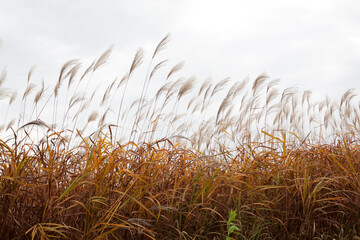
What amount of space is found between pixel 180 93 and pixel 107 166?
1.42 meters

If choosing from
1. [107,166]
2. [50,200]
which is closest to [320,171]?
[107,166]

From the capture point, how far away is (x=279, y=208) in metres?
2.60

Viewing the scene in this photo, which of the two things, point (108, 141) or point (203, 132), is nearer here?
point (108, 141)

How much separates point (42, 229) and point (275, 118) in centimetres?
361

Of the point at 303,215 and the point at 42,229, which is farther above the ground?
the point at 303,215

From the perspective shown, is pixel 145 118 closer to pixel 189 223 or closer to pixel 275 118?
pixel 189 223

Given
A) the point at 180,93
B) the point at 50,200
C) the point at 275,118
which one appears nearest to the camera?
the point at 50,200

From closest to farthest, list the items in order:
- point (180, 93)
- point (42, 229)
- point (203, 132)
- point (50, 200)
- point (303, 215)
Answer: point (42, 229) → point (50, 200) → point (303, 215) → point (180, 93) → point (203, 132)

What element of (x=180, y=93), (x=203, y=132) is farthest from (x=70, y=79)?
(x=203, y=132)

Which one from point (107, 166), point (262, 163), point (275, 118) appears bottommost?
point (107, 166)

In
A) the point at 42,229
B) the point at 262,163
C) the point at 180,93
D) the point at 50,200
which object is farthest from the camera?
the point at 180,93

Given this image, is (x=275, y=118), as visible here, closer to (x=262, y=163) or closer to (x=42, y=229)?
(x=262, y=163)

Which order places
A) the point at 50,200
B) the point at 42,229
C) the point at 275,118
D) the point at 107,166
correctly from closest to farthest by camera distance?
the point at 42,229, the point at 50,200, the point at 107,166, the point at 275,118

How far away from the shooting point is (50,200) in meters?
2.11
